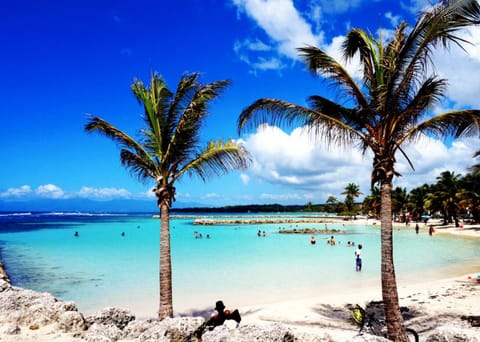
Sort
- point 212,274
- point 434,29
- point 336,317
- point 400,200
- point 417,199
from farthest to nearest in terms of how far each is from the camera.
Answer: point 400,200 → point 417,199 → point 212,274 → point 336,317 → point 434,29

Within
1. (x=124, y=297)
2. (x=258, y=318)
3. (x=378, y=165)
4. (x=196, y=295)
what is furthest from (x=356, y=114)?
(x=124, y=297)

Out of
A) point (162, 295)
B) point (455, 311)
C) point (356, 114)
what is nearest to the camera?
point (356, 114)

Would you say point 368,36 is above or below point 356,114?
above

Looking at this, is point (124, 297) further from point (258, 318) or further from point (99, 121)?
point (99, 121)

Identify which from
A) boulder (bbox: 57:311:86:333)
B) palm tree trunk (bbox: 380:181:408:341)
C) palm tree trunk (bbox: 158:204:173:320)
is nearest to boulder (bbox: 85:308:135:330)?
boulder (bbox: 57:311:86:333)

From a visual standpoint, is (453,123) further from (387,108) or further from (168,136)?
(168,136)

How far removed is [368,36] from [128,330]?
7.88 m

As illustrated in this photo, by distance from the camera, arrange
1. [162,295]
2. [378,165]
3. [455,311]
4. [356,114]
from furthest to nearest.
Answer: [455,311]
[162,295]
[356,114]
[378,165]

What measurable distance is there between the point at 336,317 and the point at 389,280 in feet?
15.8

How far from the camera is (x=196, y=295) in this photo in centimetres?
1577

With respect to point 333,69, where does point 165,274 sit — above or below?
below

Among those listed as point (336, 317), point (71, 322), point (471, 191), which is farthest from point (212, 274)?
point (471, 191)

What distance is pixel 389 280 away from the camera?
7293mm

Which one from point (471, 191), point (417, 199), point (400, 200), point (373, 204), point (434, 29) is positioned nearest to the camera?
point (434, 29)
